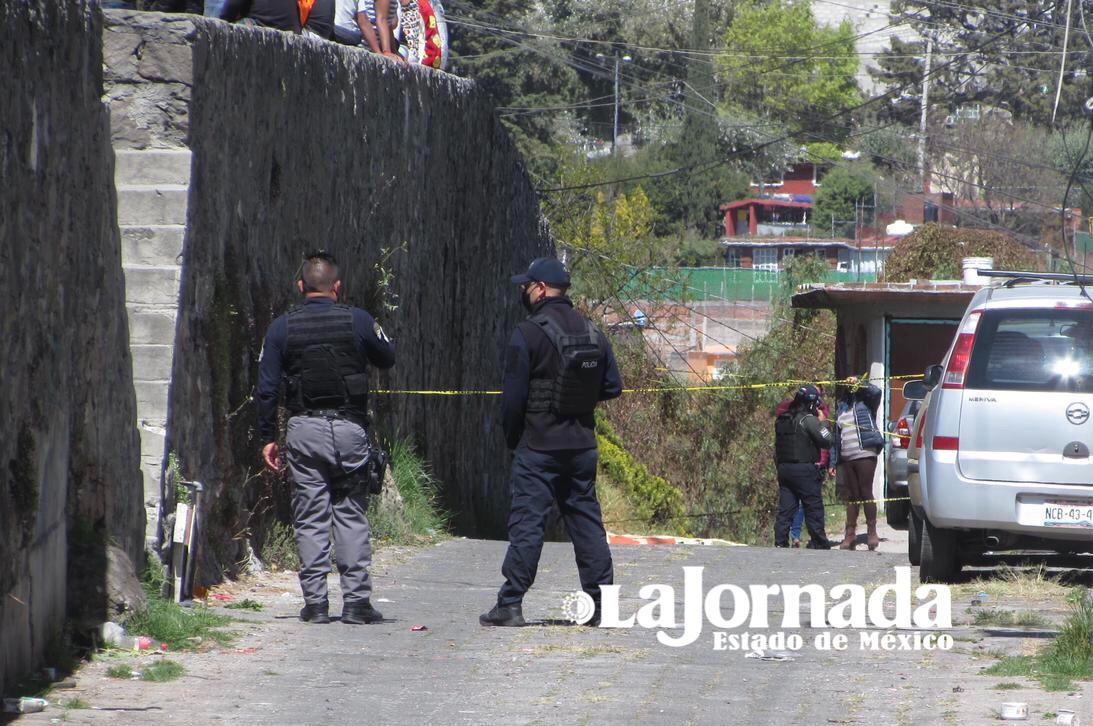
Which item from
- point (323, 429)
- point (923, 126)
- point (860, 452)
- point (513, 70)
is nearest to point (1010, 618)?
point (323, 429)

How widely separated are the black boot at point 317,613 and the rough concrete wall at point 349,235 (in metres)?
1.10

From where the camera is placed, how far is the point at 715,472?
26016 millimetres

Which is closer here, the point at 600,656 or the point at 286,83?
the point at 600,656

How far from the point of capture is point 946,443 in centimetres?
912

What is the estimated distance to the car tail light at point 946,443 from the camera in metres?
9.09

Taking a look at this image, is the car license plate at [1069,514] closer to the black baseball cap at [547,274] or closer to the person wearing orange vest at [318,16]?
the black baseball cap at [547,274]

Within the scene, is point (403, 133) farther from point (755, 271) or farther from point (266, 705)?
point (755, 271)

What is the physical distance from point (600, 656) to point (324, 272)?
2.35 meters

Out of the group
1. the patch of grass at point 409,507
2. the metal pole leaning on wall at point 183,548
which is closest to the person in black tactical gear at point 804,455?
the patch of grass at point 409,507

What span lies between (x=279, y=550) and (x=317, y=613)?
6.65 feet

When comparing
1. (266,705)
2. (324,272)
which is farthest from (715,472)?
(266,705)

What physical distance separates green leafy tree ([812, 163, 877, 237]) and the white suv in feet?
193

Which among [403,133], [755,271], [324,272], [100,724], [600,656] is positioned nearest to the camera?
[100,724]

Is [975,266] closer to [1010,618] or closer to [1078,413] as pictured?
[1078,413]
